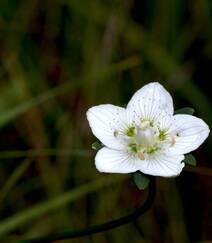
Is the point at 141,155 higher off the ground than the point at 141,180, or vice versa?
the point at 141,155

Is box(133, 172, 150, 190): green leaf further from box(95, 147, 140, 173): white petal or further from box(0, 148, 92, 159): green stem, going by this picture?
box(0, 148, 92, 159): green stem

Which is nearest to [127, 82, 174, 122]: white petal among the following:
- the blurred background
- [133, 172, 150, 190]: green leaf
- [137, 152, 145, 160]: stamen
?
[137, 152, 145, 160]: stamen

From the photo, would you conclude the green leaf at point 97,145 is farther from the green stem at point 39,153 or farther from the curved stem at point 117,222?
the green stem at point 39,153

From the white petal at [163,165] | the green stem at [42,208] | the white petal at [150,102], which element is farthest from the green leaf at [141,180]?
the green stem at [42,208]

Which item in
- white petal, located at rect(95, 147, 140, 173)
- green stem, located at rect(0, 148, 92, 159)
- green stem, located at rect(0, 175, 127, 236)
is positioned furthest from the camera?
green stem, located at rect(0, 148, 92, 159)

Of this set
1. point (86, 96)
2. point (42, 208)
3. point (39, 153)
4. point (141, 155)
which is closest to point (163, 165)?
point (141, 155)

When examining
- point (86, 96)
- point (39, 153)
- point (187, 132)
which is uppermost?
point (86, 96)

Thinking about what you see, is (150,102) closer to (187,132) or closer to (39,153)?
(187,132)
